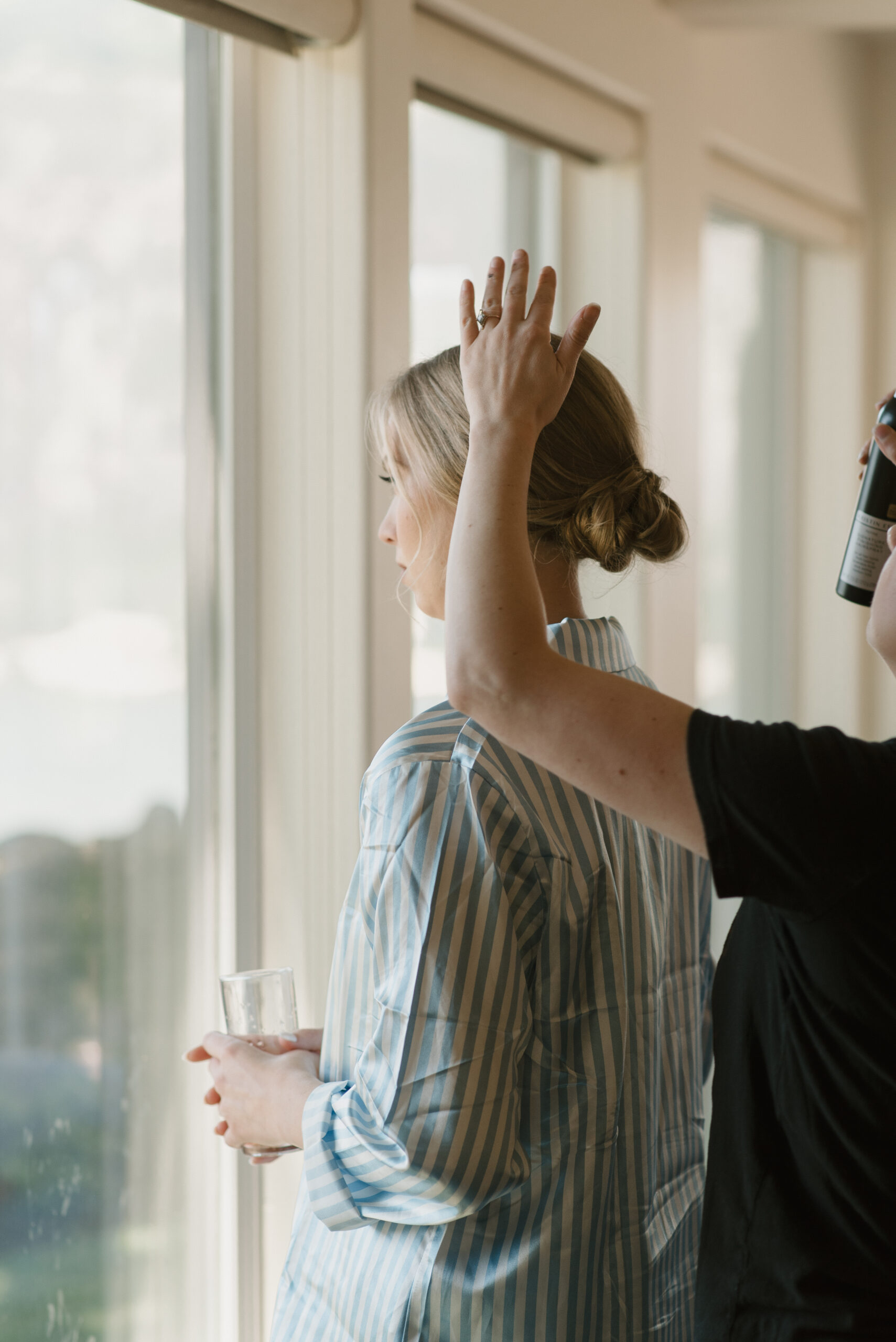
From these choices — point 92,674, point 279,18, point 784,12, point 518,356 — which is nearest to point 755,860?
point 518,356

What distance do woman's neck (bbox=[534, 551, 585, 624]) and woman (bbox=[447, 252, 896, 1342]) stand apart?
192mm

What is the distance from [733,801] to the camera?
712 mm

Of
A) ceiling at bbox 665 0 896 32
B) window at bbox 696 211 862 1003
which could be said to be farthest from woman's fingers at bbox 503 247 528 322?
window at bbox 696 211 862 1003

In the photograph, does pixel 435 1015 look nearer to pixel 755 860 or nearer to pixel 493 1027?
pixel 493 1027

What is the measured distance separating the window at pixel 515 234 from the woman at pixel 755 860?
1.01 metres

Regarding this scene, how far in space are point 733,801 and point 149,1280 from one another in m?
1.20

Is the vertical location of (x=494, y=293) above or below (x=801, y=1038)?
above

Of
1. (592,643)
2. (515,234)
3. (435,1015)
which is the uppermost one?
(515,234)

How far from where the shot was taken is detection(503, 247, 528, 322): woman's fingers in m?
0.86

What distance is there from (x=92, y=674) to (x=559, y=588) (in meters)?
0.64

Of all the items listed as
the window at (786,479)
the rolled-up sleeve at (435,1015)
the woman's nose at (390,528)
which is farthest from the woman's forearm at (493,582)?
the window at (786,479)

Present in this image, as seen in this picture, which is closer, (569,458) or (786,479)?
(569,458)

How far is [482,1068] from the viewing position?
2.82ft

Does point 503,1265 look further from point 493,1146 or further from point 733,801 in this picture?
point 733,801
